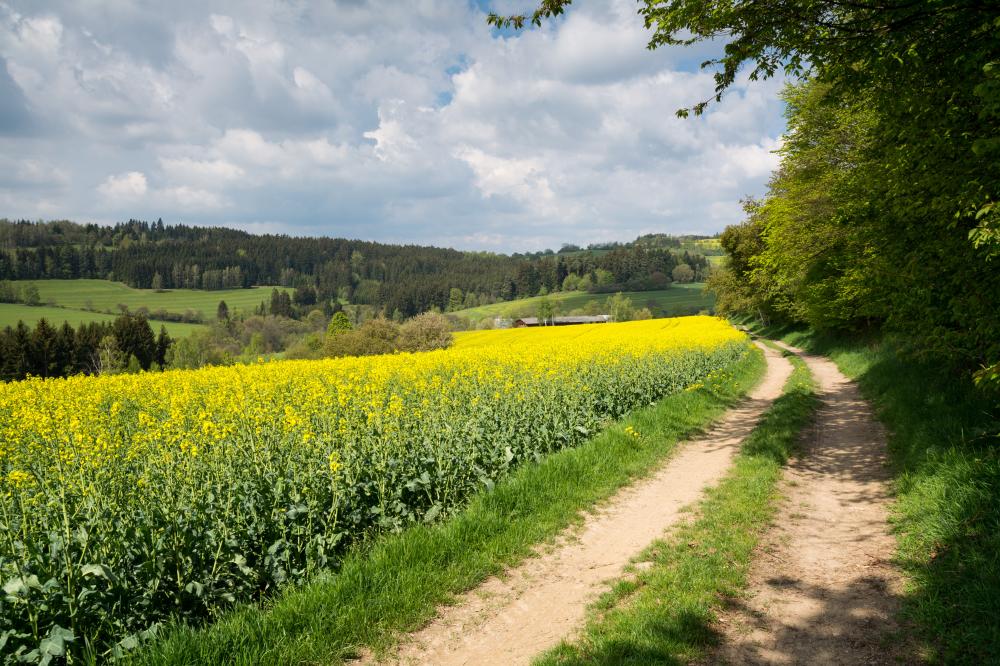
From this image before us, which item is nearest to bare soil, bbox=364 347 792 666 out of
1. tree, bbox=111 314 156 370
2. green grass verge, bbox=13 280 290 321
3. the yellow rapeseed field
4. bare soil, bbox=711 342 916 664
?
bare soil, bbox=711 342 916 664

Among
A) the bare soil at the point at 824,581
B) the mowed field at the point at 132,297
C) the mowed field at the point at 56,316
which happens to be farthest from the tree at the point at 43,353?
the bare soil at the point at 824,581

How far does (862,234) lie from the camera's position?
935 cm

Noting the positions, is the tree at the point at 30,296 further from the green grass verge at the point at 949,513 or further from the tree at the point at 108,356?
the green grass verge at the point at 949,513

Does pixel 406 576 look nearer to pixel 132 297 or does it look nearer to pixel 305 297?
pixel 305 297

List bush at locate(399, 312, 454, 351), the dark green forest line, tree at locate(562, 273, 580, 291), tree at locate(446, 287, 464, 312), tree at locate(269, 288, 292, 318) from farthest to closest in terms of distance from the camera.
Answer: tree at locate(562, 273, 580, 291)
tree at locate(446, 287, 464, 312)
the dark green forest line
tree at locate(269, 288, 292, 318)
bush at locate(399, 312, 454, 351)

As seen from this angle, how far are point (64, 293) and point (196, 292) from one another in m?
32.1

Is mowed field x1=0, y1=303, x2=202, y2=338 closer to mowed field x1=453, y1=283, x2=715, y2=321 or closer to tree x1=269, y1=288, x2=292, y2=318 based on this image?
tree x1=269, y1=288, x2=292, y2=318

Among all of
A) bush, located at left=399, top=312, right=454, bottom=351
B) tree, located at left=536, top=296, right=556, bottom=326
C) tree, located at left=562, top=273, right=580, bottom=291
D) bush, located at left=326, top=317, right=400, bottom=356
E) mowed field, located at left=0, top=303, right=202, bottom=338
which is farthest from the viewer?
tree, located at left=562, top=273, right=580, bottom=291

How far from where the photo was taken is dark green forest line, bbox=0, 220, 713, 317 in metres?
144

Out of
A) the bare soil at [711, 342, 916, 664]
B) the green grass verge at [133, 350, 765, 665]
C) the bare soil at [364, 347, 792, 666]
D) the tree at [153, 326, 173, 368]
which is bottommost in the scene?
the tree at [153, 326, 173, 368]

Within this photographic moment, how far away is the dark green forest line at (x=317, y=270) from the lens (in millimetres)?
144000

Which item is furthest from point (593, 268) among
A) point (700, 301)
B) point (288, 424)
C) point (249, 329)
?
point (288, 424)

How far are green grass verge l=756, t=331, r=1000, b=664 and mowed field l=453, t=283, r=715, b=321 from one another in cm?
9526

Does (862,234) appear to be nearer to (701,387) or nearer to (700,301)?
(701,387)
